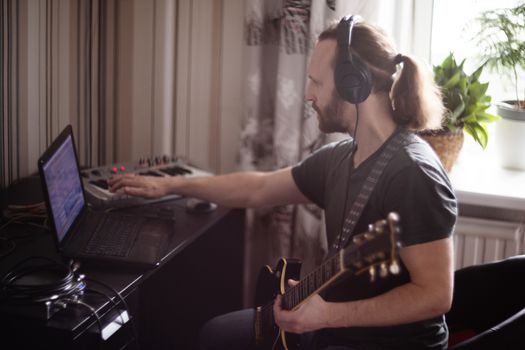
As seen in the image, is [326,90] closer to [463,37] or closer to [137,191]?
[137,191]

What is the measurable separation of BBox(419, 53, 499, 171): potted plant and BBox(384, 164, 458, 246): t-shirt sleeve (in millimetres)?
663

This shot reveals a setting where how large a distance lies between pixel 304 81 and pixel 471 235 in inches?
26.8

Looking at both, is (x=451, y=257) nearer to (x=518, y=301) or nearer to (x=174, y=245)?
(x=518, y=301)

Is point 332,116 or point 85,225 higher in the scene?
point 332,116

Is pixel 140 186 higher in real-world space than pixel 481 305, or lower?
higher

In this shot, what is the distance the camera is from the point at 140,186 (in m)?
1.91

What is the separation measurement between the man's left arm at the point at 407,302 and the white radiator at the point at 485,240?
784 mm

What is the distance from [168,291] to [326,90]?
→ 773 mm

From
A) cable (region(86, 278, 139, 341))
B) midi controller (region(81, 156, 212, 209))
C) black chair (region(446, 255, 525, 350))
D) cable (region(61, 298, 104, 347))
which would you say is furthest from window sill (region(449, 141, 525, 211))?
cable (region(61, 298, 104, 347))

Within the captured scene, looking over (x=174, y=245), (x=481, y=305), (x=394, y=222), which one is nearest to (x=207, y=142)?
(x=174, y=245)

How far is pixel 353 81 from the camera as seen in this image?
1479mm

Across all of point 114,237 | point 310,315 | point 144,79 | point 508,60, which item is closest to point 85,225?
point 114,237

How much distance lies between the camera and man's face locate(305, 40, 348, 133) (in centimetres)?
160

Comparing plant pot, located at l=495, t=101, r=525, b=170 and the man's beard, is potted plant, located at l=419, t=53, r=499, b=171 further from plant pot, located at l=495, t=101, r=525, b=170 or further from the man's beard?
the man's beard
